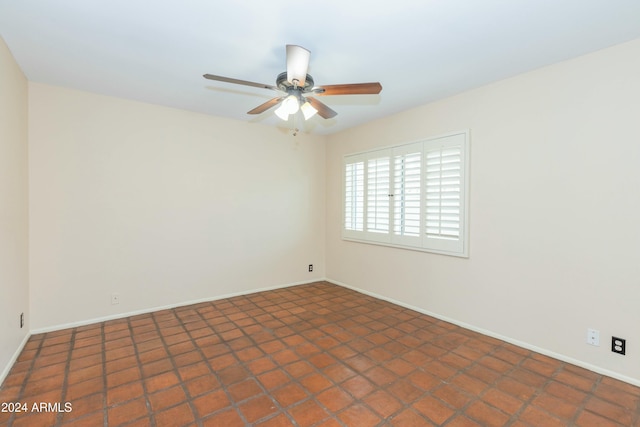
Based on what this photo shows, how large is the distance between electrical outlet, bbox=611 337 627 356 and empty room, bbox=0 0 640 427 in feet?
0.11

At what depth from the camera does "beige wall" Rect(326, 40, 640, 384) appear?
2.18 meters

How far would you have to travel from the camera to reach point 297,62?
6.12 ft

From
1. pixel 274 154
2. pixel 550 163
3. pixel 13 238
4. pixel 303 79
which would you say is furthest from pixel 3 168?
pixel 550 163

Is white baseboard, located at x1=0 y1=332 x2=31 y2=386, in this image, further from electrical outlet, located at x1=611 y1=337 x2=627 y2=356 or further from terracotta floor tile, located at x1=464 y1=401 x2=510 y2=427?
electrical outlet, located at x1=611 y1=337 x2=627 y2=356

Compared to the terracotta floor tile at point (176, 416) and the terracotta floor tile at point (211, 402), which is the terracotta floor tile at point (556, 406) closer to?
the terracotta floor tile at point (211, 402)

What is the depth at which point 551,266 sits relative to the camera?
2525mm

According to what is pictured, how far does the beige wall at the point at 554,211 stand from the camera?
7.14ft

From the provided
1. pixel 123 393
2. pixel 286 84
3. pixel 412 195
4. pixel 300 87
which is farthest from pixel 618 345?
pixel 123 393

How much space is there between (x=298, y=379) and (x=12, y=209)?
2.64m

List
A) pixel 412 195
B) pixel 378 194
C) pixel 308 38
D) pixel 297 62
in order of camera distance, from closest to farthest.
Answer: pixel 297 62, pixel 308 38, pixel 412 195, pixel 378 194

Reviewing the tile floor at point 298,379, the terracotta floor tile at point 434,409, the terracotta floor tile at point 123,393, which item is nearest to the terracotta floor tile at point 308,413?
the tile floor at point 298,379

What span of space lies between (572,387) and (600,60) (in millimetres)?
2411

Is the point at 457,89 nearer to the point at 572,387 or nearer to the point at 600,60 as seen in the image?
the point at 600,60

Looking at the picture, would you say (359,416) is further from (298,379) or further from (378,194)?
(378,194)
